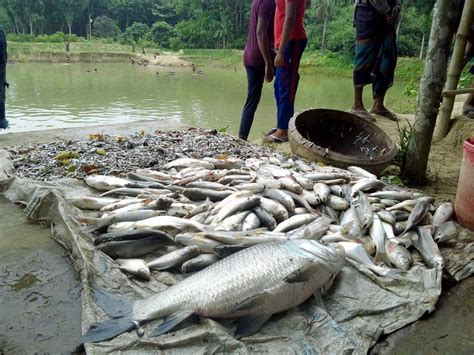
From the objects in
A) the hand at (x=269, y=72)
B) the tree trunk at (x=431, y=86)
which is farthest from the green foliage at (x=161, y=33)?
the tree trunk at (x=431, y=86)

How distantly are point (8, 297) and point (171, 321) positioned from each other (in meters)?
1.02

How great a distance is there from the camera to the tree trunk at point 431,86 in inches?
177

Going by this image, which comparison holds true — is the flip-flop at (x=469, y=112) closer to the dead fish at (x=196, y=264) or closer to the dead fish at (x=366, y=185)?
the dead fish at (x=366, y=185)

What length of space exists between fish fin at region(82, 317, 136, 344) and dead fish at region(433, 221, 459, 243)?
2.44 m

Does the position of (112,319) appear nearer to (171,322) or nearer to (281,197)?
(171,322)

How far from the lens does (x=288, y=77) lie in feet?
20.4

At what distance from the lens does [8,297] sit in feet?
7.64

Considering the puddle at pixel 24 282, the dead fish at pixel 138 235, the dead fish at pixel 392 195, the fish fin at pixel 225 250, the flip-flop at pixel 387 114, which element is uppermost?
the flip-flop at pixel 387 114

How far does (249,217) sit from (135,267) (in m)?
0.97

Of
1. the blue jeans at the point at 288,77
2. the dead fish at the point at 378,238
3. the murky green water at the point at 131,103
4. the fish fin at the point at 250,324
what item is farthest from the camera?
the murky green water at the point at 131,103

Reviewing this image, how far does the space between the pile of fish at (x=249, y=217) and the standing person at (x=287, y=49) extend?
2452 millimetres

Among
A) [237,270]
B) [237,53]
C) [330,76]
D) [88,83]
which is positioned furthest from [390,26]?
[237,53]

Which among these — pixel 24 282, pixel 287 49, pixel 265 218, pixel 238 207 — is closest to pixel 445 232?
pixel 265 218

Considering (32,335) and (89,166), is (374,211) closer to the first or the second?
(32,335)
